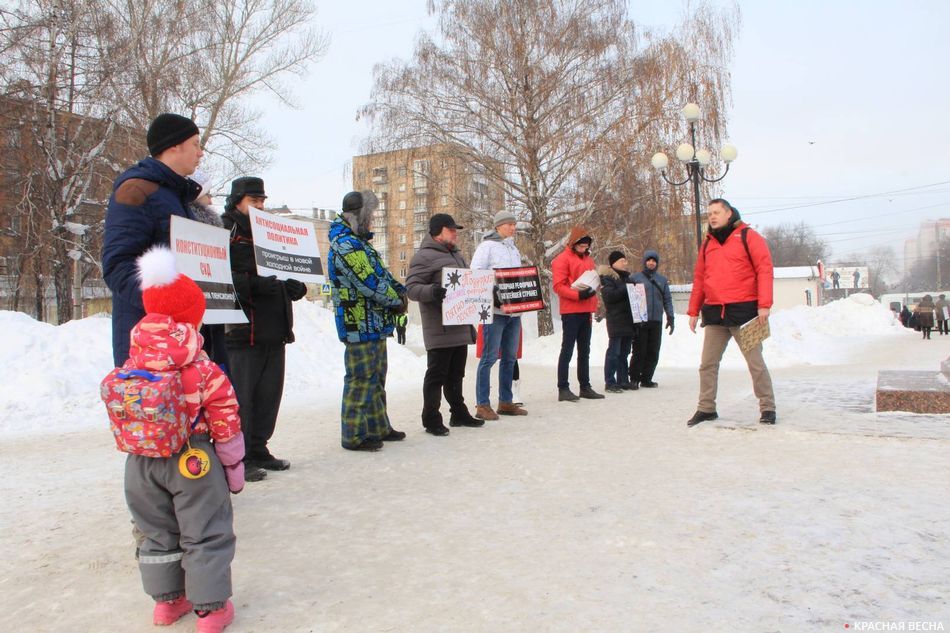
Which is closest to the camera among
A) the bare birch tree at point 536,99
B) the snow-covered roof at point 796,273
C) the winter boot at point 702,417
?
the winter boot at point 702,417

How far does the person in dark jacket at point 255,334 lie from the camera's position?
4.98 meters

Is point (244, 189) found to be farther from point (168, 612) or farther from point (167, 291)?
point (168, 612)

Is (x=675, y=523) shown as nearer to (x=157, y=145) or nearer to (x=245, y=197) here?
(x=157, y=145)

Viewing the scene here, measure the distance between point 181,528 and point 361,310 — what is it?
10.6 feet

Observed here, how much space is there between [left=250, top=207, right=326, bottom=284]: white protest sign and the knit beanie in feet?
6.66

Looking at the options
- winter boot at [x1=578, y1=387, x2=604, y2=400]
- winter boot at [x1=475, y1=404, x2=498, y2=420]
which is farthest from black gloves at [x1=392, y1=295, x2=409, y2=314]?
winter boot at [x1=578, y1=387, x2=604, y2=400]

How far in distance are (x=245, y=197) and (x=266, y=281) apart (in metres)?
0.68

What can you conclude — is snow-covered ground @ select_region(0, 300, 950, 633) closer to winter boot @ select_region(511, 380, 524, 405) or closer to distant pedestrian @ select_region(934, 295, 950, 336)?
winter boot @ select_region(511, 380, 524, 405)

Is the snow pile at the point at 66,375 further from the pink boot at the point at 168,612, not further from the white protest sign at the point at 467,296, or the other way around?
the pink boot at the point at 168,612

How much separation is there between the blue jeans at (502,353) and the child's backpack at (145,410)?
16.0 feet

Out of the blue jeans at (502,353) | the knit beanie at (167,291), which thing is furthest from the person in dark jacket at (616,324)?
the knit beanie at (167,291)

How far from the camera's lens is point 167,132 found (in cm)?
340

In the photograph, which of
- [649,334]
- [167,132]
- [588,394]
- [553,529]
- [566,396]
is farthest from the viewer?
[649,334]

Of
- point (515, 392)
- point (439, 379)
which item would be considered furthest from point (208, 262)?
point (515, 392)
